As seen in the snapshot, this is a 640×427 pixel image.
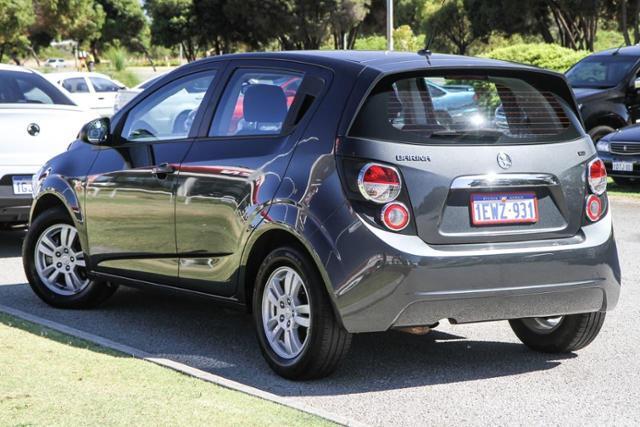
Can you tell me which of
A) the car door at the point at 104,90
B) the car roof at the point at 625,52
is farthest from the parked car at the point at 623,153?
the car door at the point at 104,90

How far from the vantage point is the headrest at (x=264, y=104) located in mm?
6223

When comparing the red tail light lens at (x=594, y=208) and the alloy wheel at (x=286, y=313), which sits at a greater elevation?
the red tail light lens at (x=594, y=208)

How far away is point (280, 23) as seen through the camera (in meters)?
66.6

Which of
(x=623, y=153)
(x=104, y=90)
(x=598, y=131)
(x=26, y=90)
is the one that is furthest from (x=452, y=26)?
(x=26, y=90)

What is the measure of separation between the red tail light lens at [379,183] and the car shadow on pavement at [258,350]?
1023mm

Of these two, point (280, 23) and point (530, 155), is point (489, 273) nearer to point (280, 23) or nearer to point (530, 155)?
point (530, 155)

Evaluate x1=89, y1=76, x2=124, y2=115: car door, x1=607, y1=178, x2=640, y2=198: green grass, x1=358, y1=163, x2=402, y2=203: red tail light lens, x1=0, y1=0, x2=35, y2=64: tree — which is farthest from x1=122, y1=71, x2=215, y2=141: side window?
x1=0, y1=0, x2=35, y2=64: tree

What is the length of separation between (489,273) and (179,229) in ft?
6.56

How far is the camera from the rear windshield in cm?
572

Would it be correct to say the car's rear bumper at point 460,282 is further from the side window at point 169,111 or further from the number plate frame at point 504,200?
the side window at point 169,111

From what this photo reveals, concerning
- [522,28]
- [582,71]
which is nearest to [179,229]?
[582,71]

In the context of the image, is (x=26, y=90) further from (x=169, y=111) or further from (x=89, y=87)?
(x=89, y=87)

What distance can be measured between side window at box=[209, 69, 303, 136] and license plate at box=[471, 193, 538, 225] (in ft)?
3.85

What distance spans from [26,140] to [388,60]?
5240 mm
